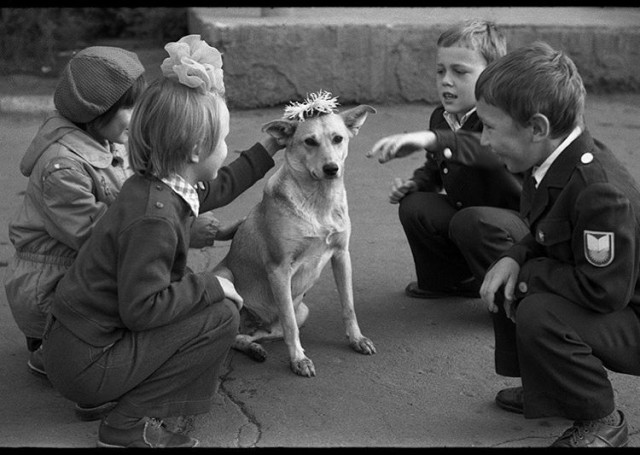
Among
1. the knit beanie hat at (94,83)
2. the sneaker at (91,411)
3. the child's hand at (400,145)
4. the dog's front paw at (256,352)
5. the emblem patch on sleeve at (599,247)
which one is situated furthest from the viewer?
the dog's front paw at (256,352)

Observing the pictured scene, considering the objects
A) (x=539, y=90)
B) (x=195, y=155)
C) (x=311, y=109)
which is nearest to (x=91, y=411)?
(x=195, y=155)

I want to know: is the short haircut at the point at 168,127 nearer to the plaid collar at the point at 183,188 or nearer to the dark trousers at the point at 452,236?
the plaid collar at the point at 183,188

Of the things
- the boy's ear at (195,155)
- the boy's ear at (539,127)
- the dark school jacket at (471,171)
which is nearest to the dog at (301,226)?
the dark school jacket at (471,171)

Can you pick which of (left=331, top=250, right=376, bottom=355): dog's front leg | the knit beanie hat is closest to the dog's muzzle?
(left=331, top=250, right=376, bottom=355): dog's front leg

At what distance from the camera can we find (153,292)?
3273 millimetres

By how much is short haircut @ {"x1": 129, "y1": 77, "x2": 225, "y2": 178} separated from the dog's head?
72 cm

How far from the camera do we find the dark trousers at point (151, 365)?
3400 mm

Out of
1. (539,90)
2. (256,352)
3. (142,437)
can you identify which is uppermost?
(539,90)

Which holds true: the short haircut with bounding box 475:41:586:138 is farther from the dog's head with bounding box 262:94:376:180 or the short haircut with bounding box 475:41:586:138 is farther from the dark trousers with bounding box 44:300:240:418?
the dark trousers with bounding box 44:300:240:418

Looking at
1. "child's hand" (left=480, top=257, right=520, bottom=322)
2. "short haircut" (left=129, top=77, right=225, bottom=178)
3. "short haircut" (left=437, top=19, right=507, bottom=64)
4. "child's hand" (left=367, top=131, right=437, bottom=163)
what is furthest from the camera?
"short haircut" (left=437, top=19, right=507, bottom=64)

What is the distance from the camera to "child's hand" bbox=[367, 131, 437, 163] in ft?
13.0

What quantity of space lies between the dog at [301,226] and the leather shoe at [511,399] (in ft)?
2.21

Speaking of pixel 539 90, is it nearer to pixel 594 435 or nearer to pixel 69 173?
pixel 594 435

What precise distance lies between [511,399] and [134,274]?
1.49 metres
